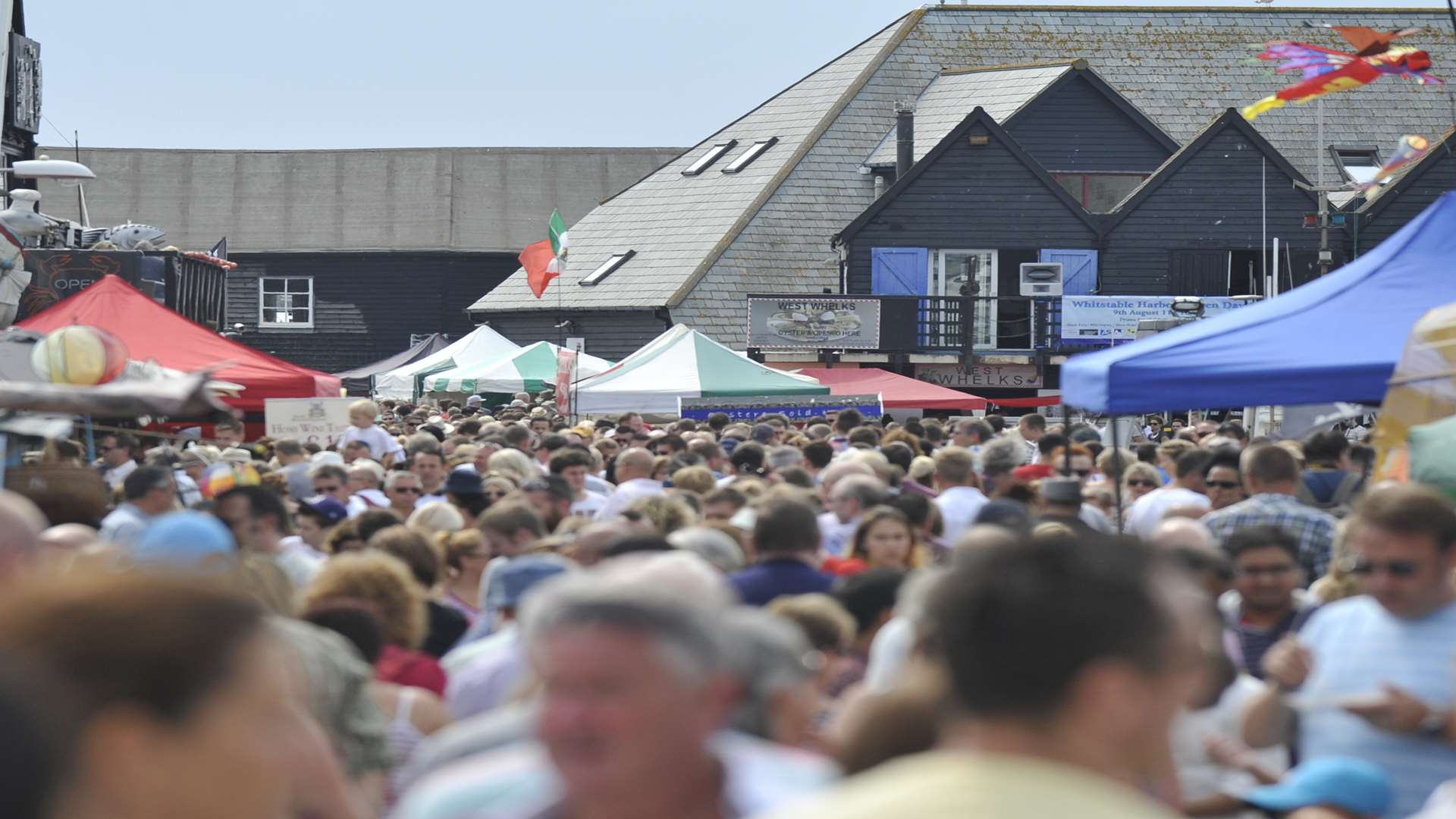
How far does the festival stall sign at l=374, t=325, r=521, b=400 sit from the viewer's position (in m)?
35.2

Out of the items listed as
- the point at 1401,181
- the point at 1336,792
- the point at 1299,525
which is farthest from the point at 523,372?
the point at 1336,792

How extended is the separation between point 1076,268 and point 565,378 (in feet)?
61.8

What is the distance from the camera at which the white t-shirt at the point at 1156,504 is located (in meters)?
9.38

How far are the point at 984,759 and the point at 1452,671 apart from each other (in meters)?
2.88

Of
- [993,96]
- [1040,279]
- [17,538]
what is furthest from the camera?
[993,96]

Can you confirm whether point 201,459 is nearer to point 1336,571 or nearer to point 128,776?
point 1336,571

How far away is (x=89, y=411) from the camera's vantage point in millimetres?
8672

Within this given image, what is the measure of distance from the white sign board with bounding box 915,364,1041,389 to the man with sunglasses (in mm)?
30441

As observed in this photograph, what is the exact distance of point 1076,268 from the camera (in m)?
36.8

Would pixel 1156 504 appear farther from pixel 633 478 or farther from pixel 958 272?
pixel 958 272

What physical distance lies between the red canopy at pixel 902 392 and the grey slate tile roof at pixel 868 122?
11.9 metres

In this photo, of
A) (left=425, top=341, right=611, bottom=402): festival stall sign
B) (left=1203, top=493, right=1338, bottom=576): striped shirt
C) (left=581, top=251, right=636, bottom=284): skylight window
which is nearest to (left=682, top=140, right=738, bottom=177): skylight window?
(left=581, top=251, right=636, bottom=284): skylight window

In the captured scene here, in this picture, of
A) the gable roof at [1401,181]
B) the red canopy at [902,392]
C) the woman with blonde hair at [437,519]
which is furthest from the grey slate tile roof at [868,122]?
the woman with blonde hair at [437,519]

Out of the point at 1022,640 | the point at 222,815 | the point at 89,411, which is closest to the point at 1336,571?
the point at 1022,640
